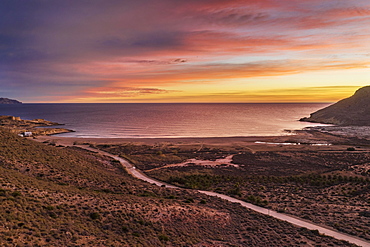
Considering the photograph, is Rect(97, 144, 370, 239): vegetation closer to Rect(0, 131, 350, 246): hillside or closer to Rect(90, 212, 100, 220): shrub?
Rect(0, 131, 350, 246): hillside

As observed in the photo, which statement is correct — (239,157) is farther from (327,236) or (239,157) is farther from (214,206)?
(327,236)

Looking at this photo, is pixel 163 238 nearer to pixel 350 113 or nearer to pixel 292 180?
pixel 292 180

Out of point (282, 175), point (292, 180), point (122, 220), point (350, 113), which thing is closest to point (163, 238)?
point (122, 220)

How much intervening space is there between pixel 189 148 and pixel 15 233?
57.8 meters

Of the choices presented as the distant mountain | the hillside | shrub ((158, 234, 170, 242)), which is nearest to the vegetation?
the hillside

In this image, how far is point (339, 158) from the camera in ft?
183

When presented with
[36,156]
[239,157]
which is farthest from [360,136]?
[36,156]

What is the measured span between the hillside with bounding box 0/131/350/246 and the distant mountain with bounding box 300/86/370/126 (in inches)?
5321

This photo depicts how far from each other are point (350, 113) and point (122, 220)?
16374 cm

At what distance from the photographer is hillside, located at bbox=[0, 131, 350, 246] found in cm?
1614

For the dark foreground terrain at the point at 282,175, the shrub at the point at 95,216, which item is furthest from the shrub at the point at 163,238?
the dark foreground terrain at the point at 282,175

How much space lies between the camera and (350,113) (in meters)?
142

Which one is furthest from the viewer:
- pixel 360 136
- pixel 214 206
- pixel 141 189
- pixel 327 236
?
pixel 360 136

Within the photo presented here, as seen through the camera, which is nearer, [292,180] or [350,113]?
[292,180]
